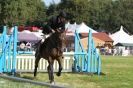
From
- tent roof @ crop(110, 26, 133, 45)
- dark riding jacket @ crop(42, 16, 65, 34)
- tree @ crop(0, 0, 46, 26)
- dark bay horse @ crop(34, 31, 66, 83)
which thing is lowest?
dark bay horse @ crop(34, 31, 66, 83)

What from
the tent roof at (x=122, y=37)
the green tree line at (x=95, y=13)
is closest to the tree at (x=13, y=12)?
the green tree line at (x=95, y=13)

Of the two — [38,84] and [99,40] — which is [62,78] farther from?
[99,40]

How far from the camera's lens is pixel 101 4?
143500 mm

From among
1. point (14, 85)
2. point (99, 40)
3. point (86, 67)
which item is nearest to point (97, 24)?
point (99, 40)

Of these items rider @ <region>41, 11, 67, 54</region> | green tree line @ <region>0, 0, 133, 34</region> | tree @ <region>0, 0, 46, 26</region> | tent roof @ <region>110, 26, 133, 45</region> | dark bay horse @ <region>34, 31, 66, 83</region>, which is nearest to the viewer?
dark bay horse @ <region>34, 31, 66, 83</region>

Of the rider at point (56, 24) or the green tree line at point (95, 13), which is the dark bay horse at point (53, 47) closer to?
the rider at point (56, 24)

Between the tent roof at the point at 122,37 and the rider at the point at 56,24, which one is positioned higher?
the tent roof at the point at 122,37

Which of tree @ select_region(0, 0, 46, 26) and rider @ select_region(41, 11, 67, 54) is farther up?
tree @ select_region(0, 0, 46, 26)

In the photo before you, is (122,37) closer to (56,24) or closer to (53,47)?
(56,24)

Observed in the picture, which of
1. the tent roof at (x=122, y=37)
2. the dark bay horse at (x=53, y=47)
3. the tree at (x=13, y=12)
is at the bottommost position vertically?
the dark bay horse at (x=53, y=47)

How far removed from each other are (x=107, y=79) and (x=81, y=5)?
11424 cm

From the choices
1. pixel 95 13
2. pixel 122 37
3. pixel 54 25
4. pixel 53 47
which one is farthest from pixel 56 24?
pixel 95 13

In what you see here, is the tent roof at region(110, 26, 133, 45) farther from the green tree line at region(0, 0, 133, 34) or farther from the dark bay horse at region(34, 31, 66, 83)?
the dark bay horse at region(34, 31, 66, 83)

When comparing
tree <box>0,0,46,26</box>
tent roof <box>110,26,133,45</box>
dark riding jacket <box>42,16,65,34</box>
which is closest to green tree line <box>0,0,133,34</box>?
tree <box>0,0,46,26</box>
